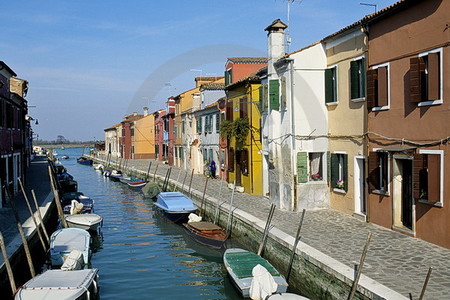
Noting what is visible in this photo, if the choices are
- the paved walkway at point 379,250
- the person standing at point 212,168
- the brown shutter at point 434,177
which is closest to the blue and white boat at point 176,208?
the paved walkway at point 379,250

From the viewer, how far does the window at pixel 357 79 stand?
15.8m

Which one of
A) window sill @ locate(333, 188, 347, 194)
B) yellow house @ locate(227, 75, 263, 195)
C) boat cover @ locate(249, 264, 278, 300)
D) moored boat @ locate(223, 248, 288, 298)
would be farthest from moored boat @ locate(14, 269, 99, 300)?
yellow house @ locate(227, 75, 263, 195)

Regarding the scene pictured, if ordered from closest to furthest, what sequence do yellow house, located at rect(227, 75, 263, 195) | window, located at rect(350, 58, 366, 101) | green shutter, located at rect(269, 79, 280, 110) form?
window, located at rect(350, 58, 366, 101)
green shutter, located at rect(269, 79, 280, 110)
yellow house, located at rect(227, 75, 263, 195)

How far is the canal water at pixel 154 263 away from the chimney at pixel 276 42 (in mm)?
8196

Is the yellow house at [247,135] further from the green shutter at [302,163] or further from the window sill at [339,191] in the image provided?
the window sill at [339,191]

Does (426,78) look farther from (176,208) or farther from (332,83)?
(176,208)

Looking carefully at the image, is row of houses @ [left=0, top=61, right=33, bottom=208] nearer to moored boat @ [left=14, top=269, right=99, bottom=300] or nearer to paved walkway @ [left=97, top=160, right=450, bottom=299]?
moored boat @ [left=14, top=269, right=99, bottom=300]

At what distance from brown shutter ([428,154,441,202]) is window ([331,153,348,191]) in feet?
16.5

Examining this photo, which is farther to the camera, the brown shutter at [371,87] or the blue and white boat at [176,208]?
the blue and white boat at [176,208]

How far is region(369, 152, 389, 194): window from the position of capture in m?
14.5

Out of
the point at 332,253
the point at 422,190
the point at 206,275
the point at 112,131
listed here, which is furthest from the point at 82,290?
the point at 112,131

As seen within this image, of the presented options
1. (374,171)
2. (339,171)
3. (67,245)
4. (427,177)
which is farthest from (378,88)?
(67,245)

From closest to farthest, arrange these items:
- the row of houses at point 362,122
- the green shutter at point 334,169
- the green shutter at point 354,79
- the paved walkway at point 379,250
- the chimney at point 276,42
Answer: the paved walkway at point 379,250 < the row of houses at point 362,122 < the green shutter at point 354,79 < the green shutter at point 334,169 < the chimney at point 276,42

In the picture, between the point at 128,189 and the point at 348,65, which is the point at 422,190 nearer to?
the point at 348,65
